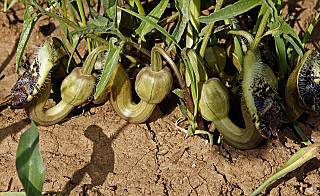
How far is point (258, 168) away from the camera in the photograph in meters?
2.72

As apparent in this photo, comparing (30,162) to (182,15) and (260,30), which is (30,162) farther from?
(260,30)

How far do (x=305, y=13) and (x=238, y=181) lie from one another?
3.19 ft

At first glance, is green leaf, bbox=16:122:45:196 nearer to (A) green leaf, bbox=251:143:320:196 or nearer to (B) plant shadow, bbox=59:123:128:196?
(B) plant shadow, bbox=59:123:128:196

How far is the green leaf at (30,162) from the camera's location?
91.4 inches

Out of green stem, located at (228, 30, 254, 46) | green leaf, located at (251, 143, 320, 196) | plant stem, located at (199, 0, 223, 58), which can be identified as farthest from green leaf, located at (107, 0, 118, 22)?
green leaf, located at (251, 143, 320, 196)

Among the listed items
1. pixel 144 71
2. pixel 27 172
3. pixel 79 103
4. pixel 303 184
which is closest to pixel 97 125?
pixel 79 103

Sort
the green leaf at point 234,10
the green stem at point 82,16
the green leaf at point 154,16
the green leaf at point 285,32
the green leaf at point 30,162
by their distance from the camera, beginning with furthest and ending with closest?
the green stem at point 82,16 < the green leaf at point 154,16 < the green leaf at point 285,32 < the green leaf at point 234,10 < the green leaf at point 30,162

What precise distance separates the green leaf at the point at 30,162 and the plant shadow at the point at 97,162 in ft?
1.00

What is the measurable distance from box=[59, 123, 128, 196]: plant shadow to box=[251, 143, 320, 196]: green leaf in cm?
58

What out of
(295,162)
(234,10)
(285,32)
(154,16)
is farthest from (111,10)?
(295,162)

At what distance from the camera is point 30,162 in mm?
2330

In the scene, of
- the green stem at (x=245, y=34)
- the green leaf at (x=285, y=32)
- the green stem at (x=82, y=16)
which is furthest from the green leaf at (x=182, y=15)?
the green stem at (x=82, y=16)

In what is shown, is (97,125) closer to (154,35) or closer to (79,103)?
(79,103)

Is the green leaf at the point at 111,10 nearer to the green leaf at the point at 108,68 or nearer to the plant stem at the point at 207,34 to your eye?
the green leaf at the point at 108,68
